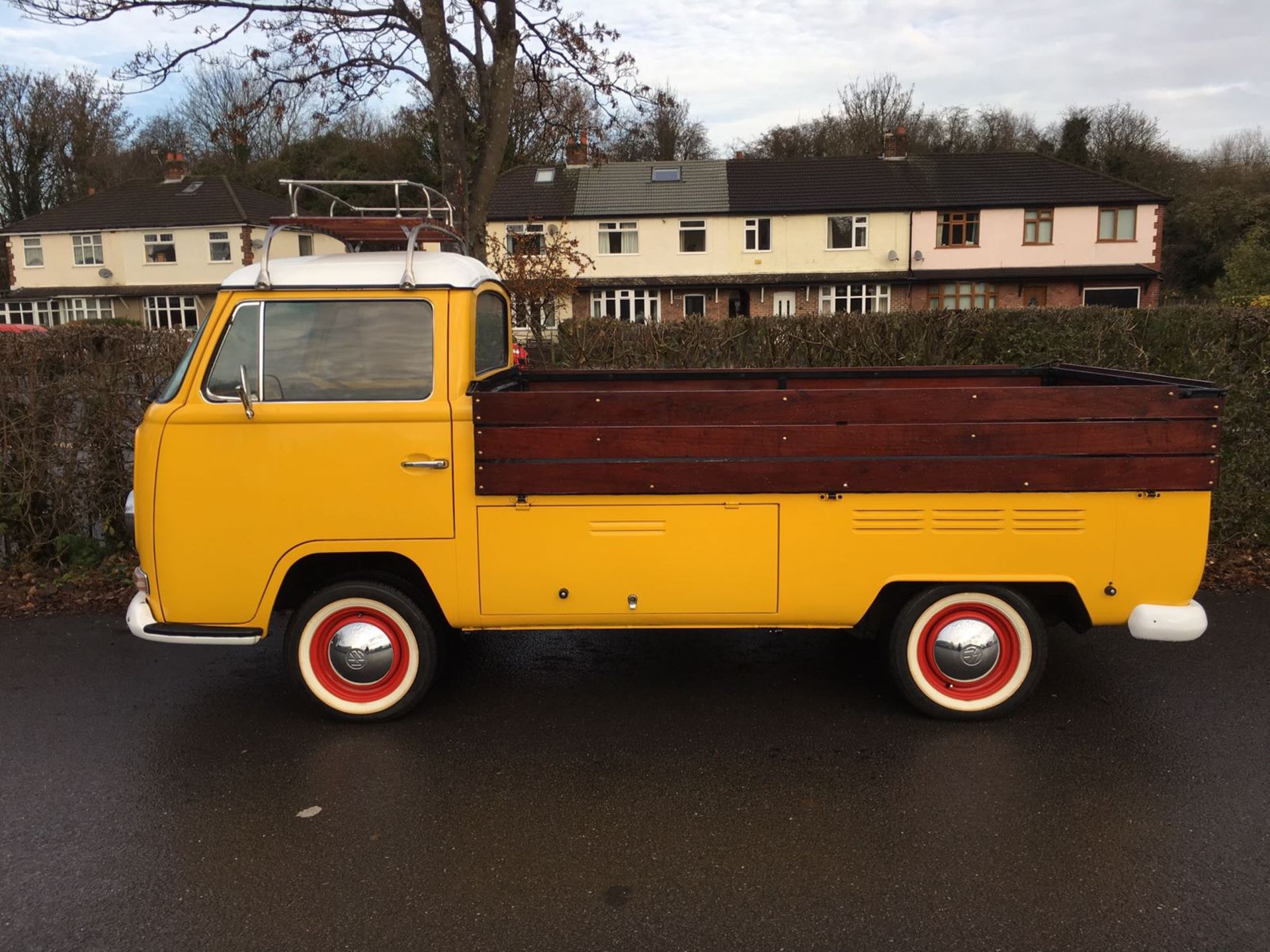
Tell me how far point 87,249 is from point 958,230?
38857mm

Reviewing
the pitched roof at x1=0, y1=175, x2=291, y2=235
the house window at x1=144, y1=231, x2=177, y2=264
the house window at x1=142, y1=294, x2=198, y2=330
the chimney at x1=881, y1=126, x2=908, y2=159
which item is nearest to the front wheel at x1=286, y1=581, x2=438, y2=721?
the chimney at x1=881, y1=126, x2=908, y2=159

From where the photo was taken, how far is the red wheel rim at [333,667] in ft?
14.6

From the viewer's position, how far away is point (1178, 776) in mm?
3879

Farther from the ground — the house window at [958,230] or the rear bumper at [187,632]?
the house window at [958,230]

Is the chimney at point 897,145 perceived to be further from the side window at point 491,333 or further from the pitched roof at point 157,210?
the side window at point 491,333

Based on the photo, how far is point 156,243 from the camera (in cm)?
4297

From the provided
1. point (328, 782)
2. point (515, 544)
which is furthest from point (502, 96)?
point (328, 782)

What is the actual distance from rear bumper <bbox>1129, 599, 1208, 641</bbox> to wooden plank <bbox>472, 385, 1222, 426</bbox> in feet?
2.83

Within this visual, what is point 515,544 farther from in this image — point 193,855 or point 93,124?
point 93,124

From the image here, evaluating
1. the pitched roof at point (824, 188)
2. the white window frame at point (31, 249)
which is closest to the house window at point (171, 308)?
the white window frame at point (31, 249)

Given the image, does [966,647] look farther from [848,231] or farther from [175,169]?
[175,169]

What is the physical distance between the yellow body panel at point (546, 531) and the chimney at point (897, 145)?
1561 inches

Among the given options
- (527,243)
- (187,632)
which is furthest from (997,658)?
(527,243)

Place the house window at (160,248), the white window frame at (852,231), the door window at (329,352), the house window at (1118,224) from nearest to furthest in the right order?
1. the door window at (329,352)
2. the house window at (1118,224)
3. the white window frame at (852,231)
4. the house window at (160,248)
